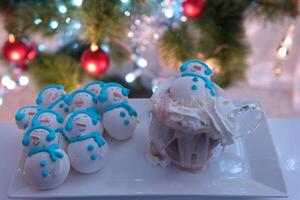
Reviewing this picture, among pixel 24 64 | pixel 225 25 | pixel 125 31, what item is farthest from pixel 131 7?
pixel 24 64

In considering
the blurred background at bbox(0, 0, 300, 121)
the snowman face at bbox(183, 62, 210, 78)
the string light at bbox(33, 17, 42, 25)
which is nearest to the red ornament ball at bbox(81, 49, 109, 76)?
the blurred background at bbox(0, 0, 300, 121)

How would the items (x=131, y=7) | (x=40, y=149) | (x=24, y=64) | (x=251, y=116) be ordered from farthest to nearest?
(x=24, y=64) → (x=131, y=7) → (x=251, y=116) → (x=40, y=149)

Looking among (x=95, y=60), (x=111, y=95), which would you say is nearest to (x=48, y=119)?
(x=111, y=95)

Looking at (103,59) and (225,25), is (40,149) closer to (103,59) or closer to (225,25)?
(103,59)

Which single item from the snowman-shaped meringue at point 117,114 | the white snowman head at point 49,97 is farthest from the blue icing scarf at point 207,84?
the white snowman head at point 49,97

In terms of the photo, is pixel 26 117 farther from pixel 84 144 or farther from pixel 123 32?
pixel 123 32

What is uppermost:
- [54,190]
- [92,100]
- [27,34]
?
[27,34]

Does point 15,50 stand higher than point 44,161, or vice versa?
point 15,50

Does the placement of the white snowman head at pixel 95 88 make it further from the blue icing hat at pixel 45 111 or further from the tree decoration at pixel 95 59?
the tree decoration at pixel 95 59

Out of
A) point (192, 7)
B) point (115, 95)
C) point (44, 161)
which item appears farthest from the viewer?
point (192, 7)
